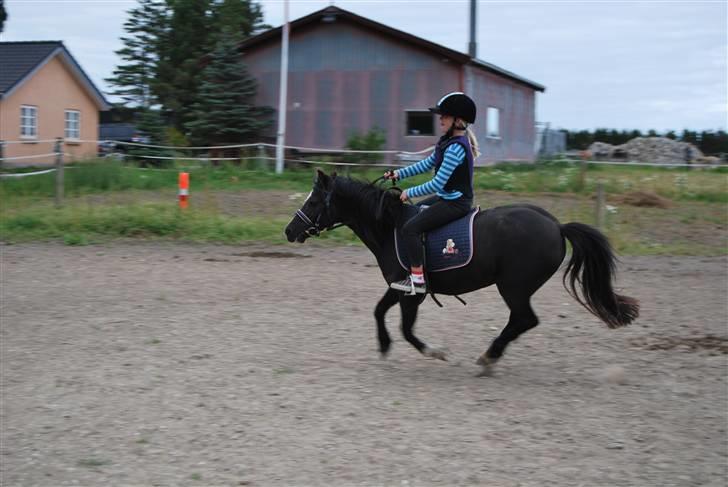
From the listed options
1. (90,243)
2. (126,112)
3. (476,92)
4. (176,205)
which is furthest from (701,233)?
(126,112)

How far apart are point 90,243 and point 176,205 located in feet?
6.88

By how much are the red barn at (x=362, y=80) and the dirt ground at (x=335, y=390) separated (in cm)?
1592

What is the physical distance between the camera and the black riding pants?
20.7 feet

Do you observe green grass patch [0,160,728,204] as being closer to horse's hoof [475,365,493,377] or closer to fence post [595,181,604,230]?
fence post [595,181,604,230]

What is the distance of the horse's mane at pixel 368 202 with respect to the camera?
6586mm

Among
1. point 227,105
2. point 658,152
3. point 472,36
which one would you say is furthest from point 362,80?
point 658,152

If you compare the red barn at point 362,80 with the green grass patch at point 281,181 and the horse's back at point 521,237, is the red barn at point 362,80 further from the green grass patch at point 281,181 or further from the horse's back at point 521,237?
the horse's back at point 521,237

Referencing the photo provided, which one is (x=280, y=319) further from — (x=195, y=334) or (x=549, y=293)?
(x=549, y=293)

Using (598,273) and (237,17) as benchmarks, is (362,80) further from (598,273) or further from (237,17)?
(598,273)

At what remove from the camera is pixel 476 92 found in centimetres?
2561

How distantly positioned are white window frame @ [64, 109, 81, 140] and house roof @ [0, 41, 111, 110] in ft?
4.18

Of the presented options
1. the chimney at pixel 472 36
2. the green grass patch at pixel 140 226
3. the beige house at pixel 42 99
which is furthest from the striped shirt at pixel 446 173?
the beige house at pixel 42 99

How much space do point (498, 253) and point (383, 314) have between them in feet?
3.77

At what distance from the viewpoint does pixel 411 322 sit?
6531 mm
